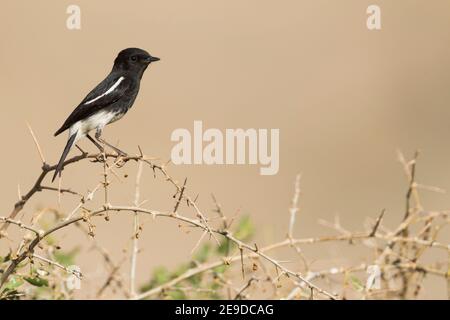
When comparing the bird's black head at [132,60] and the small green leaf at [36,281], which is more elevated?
the bird's black head at [132,60]

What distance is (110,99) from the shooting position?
481cm

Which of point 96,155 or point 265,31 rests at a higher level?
point 265,31

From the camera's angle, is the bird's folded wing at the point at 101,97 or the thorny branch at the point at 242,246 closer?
the thorny branch at the point at 242,246

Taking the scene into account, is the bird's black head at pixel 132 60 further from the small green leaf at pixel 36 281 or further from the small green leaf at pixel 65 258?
the small green leaf at pixel 36 281

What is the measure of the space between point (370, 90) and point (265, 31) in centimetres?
199

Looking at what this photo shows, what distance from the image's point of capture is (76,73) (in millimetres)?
13070

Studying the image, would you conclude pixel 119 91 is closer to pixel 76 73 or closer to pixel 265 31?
pixel 76 73

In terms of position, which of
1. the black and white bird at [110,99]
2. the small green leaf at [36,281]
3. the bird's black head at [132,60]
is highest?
the bird's black head at [132,60]

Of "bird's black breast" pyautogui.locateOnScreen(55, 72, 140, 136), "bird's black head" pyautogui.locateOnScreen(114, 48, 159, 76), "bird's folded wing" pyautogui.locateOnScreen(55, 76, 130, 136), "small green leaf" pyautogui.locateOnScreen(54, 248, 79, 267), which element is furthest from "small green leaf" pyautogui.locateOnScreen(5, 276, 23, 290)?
"bird's black head" pyautogui.locateOnScreen(114, 48, 159, 76)

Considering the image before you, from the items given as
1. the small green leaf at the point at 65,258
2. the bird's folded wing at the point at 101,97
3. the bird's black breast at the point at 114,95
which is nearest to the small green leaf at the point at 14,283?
the bird's folded wing at the point at 101,97

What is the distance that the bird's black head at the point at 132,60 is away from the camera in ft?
16.5

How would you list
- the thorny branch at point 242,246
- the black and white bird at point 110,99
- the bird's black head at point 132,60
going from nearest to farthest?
the thorny branch at point 242,246
the black and white bird at point 110,99
the bird's black head at point 132,60

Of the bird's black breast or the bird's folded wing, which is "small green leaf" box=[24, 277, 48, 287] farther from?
the bird's black breast
